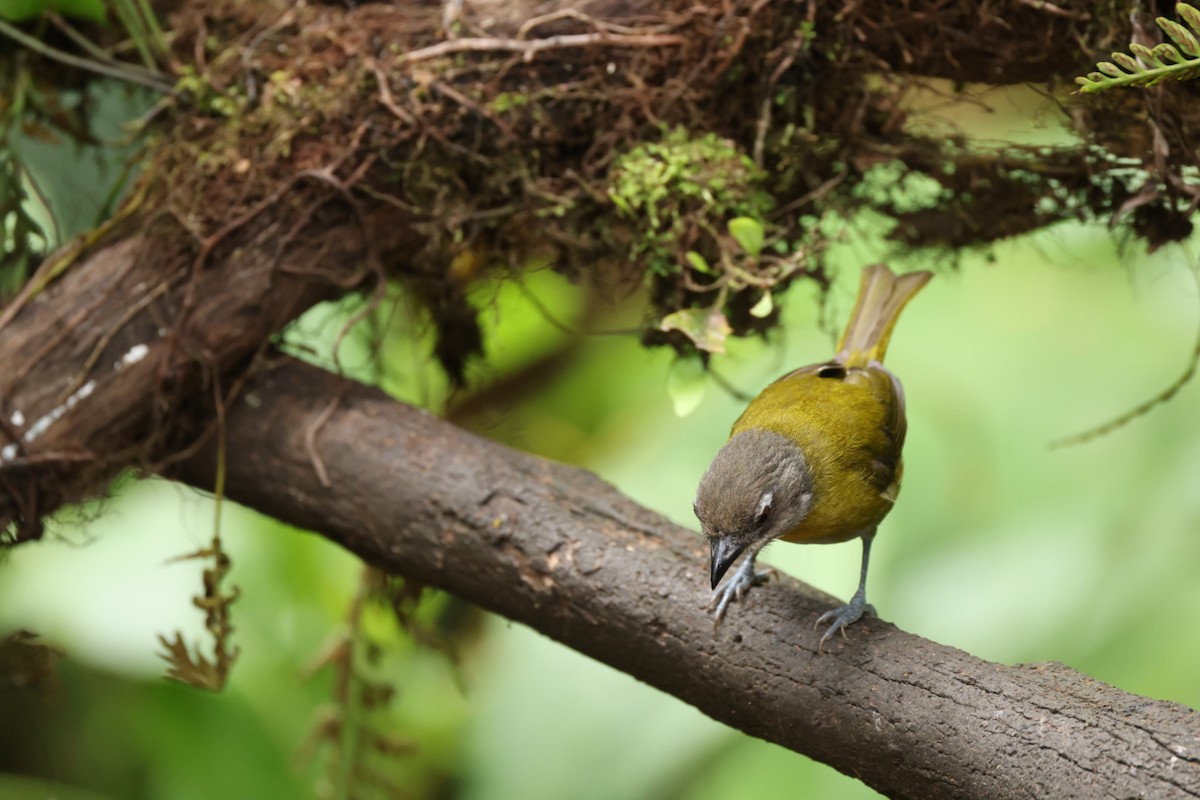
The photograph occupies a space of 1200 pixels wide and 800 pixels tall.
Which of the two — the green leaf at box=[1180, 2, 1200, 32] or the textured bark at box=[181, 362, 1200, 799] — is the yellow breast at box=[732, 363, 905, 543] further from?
the green leaf at box=[1180, 2, 1200, 32]

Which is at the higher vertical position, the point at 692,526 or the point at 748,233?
the point at 748,233

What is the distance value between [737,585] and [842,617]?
0.73 feet

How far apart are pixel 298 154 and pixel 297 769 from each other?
5.96ft

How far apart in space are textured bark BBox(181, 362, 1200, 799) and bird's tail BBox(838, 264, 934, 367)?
618mm

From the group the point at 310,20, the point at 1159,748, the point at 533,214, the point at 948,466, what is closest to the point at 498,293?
the point at 533,214

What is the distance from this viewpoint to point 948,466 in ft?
10.4

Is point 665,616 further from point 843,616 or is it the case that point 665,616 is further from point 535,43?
point 535,43

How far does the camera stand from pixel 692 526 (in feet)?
10.6

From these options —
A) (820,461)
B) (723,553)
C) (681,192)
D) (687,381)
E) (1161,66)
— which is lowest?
(723,553)

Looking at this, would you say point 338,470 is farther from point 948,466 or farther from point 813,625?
point 948,466

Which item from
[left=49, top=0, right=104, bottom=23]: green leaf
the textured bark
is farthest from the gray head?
[left=49, top=0, right=104, bottom=23]: green leaf

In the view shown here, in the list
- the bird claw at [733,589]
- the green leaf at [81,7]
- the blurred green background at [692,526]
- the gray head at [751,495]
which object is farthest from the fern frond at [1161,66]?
the green leaf at [81,7]

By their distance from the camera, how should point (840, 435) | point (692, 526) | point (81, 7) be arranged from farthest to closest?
point (692, 526) → point (81, 7) → point (840, 435)

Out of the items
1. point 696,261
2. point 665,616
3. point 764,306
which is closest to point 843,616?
point 665,616
